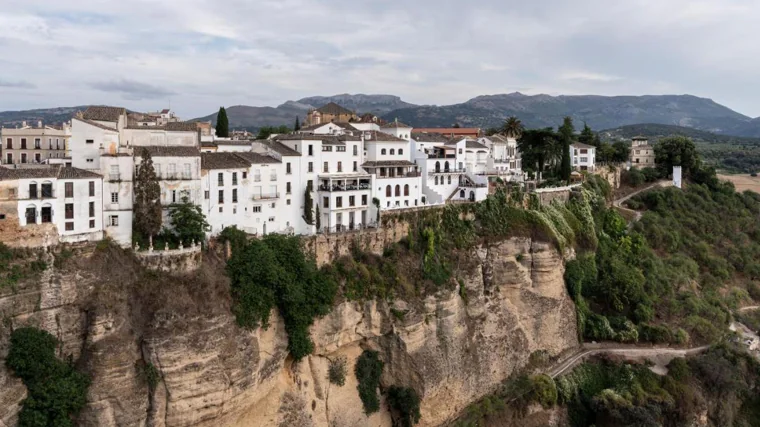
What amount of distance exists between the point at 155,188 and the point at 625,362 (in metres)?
33.9

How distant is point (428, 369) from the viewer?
121ft

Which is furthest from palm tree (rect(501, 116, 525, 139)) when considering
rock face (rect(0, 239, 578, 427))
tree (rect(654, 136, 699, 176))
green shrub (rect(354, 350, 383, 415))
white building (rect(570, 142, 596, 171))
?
green shrub (rect(354, 350, 383, 415))

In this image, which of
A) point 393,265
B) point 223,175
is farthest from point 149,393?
point 393,265

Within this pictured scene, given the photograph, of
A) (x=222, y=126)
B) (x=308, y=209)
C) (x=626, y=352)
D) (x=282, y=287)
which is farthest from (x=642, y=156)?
(x=282, y=287)

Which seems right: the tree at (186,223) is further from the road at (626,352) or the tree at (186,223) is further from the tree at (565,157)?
the tree at (565,157)

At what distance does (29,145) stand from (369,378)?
80.2ft

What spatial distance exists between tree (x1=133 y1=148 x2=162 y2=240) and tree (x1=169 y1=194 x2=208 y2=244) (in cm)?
77

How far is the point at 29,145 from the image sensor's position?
121 feet

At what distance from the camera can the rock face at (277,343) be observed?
25.7 m

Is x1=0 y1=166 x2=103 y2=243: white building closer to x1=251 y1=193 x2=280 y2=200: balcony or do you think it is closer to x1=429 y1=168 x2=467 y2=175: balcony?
x1=251 y1=193 x2=280 y2=200: balcony

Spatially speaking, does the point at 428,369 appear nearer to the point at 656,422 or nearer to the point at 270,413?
the point at 270,413

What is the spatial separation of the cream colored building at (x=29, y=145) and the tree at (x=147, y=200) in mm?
9473

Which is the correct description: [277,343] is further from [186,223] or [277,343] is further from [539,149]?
[539,149]

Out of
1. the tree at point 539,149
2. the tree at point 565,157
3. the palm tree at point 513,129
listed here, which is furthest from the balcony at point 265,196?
the palm tree at point 513,129
